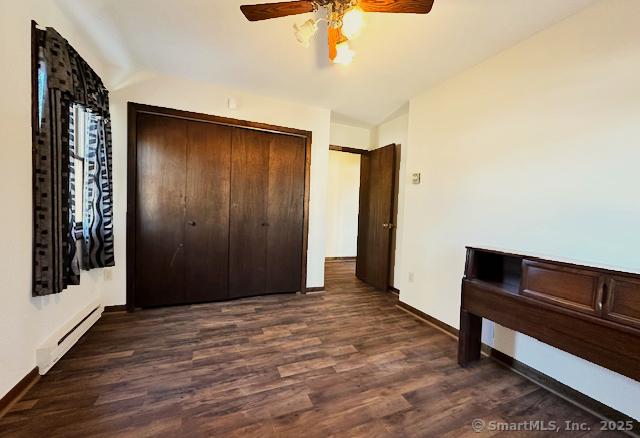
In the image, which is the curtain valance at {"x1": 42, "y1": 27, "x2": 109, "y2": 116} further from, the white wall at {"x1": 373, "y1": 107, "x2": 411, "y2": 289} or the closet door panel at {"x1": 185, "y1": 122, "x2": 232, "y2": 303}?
the white wall at {"x1": 373, "y1": 107, "x2": 411, "y2": 289}

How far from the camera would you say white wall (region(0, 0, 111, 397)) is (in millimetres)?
1442

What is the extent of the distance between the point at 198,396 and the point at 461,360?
75.8 inches

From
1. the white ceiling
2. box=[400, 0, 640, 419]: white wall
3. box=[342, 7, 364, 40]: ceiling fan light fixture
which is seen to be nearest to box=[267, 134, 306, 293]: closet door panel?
the white ceiling

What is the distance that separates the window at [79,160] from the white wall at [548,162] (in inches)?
135

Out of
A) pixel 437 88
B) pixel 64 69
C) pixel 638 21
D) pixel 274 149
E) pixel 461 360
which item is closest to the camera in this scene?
pixel 638 21

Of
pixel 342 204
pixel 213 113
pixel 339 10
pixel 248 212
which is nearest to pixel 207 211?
pixel 248 212

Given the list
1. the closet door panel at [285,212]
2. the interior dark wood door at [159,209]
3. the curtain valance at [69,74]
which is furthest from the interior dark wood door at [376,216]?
the curtain valance at [69,74]

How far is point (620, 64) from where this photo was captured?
5.26 feet

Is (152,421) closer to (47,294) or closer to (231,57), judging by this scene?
(47,294)

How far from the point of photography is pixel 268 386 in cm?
175

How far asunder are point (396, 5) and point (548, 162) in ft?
5.02

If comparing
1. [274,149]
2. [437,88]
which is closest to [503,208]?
[437,88]

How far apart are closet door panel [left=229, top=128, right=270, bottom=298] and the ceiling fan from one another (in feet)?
5.70

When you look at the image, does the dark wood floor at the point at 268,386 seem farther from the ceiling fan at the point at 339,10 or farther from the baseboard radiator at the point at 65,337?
the ceiling fan at the point at 339,10
